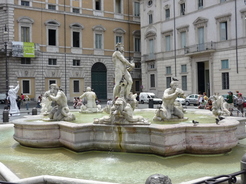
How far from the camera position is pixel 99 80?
3662 cm

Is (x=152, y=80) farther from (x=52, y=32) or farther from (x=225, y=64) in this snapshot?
(x=52, y=32)

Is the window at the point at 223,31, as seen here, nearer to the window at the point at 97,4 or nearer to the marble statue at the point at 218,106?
the window at the point at 97,4

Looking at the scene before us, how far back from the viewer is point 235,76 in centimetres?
2653

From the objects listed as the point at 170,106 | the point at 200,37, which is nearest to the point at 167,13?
the point at 200,37

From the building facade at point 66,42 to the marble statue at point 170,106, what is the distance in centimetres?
2275

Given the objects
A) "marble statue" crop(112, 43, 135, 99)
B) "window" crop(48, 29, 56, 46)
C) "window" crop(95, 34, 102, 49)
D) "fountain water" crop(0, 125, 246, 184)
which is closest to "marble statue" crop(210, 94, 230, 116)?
"fountain water" crop(0, 125, 246, 184)

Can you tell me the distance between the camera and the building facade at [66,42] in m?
30.1

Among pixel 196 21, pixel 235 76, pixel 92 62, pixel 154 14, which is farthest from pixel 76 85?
pixel 235 76

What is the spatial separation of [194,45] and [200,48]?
91 centimetres

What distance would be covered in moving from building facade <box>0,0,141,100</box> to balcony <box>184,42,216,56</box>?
10.3 meters

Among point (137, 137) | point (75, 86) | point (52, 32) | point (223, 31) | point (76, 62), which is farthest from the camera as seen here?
point (76, 62)

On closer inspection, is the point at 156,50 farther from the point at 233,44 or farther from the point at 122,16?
the point at 233,44

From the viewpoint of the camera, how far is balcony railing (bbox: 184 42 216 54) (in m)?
28.4

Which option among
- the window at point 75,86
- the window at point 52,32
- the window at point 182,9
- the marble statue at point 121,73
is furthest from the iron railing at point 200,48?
the marble statue at point 121,73
